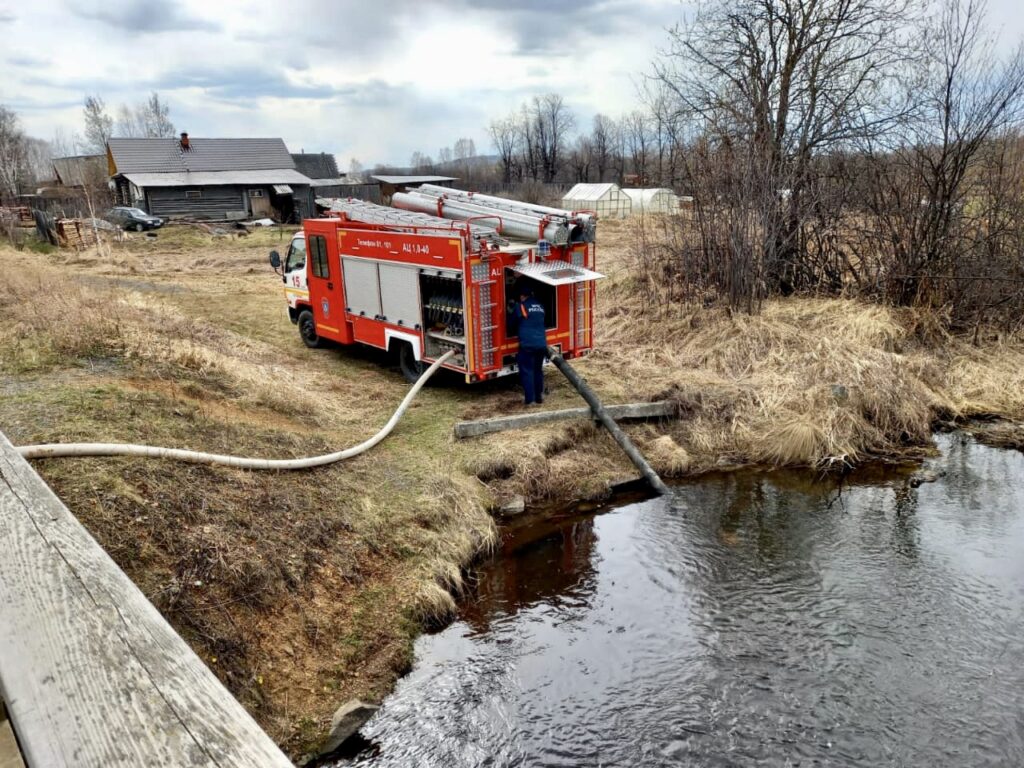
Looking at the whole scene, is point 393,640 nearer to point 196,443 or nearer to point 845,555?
point 196,443

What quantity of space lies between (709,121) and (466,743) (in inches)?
577

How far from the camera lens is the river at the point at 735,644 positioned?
4891 millimetres

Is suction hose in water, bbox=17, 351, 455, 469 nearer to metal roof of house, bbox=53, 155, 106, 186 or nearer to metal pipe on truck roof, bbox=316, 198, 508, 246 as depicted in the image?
metal pipe on truck roof, bbox=316, 198, 508, 246

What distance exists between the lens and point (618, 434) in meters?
9.14

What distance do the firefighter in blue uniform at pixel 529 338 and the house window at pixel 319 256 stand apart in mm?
3990

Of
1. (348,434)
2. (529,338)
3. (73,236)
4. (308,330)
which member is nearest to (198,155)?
(73,236)

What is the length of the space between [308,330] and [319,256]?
189cm

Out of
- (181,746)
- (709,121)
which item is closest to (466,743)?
(181,746)

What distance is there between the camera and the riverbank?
5219 mm

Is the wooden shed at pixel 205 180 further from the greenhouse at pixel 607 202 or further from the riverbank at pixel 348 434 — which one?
the riverbank at pixel 348 434

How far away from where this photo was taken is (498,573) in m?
7.02

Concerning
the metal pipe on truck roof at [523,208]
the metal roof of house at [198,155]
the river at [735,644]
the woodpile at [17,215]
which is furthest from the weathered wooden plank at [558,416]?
the metal roof of house at [198,155]

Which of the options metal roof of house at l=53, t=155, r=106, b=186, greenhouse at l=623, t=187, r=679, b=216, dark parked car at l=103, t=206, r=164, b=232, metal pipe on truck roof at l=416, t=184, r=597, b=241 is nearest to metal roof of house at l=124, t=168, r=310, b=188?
dark parked car at l=103, t=206, r=164, b=232

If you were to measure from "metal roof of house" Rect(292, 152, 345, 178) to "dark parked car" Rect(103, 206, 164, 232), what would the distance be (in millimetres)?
20403
